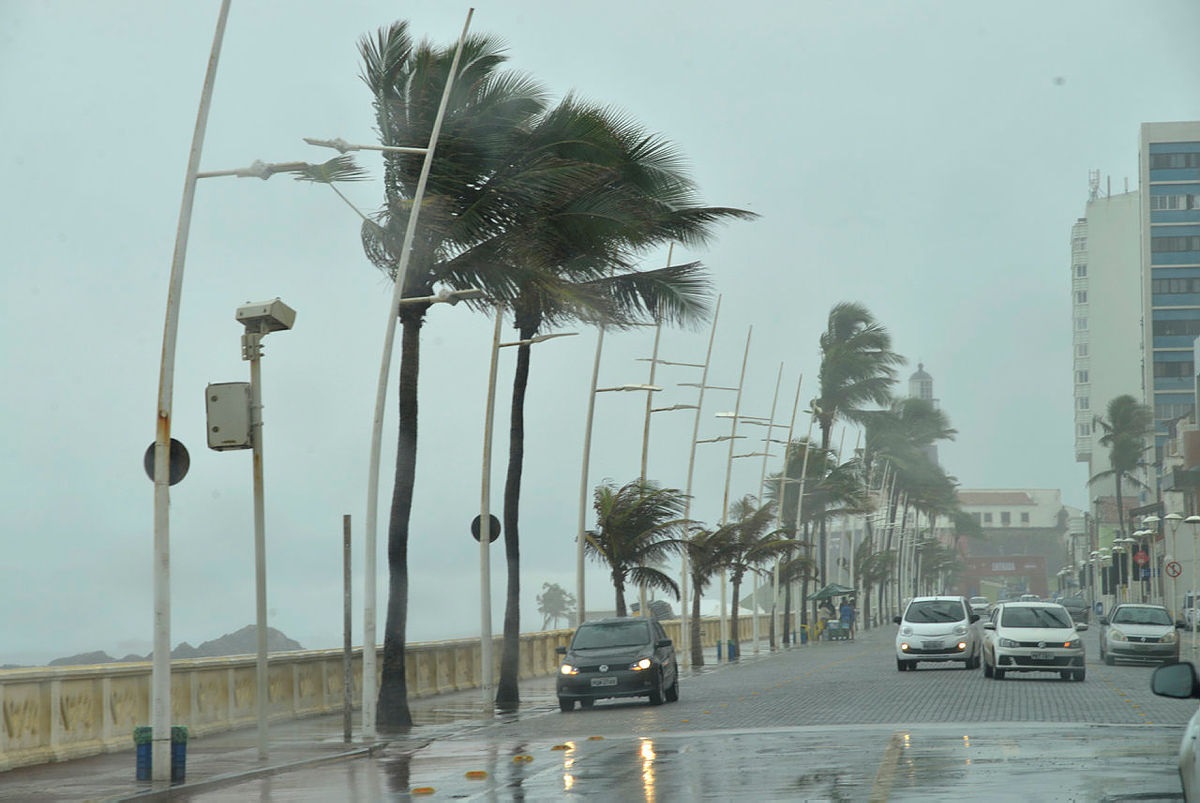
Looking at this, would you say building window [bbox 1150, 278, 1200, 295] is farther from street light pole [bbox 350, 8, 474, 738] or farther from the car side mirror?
the car side mirror

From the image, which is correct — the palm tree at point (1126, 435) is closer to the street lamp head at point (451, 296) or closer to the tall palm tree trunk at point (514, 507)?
the tall palm tree trunk at point (514, 507)

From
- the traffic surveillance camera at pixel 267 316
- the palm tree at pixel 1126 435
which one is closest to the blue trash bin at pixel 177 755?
the traffic surveillance camera at pixel 267 316

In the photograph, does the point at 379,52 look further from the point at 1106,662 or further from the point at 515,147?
the point at 1106,662

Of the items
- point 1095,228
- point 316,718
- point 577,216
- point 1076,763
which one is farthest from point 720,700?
point 1095,228

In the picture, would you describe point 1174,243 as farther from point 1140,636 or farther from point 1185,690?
point 1185,690

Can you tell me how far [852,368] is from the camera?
84375mm

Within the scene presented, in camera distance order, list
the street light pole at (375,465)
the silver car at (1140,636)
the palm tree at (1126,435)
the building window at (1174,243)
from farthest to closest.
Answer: the building window at (1174,243) < the palm tree at (1126,435) < the silver car at (1140,636) < the street light pole at (375,465)

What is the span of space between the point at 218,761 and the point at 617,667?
11.3 metres

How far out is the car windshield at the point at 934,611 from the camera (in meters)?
41.5

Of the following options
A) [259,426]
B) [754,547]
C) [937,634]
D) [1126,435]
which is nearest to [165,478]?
[259,426]

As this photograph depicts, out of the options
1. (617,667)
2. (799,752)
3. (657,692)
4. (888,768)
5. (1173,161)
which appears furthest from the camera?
(1173,161)

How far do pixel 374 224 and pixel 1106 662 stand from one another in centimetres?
2548

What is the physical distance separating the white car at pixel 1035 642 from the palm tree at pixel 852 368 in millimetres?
46850

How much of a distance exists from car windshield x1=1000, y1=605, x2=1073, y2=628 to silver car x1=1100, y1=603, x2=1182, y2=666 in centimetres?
766
